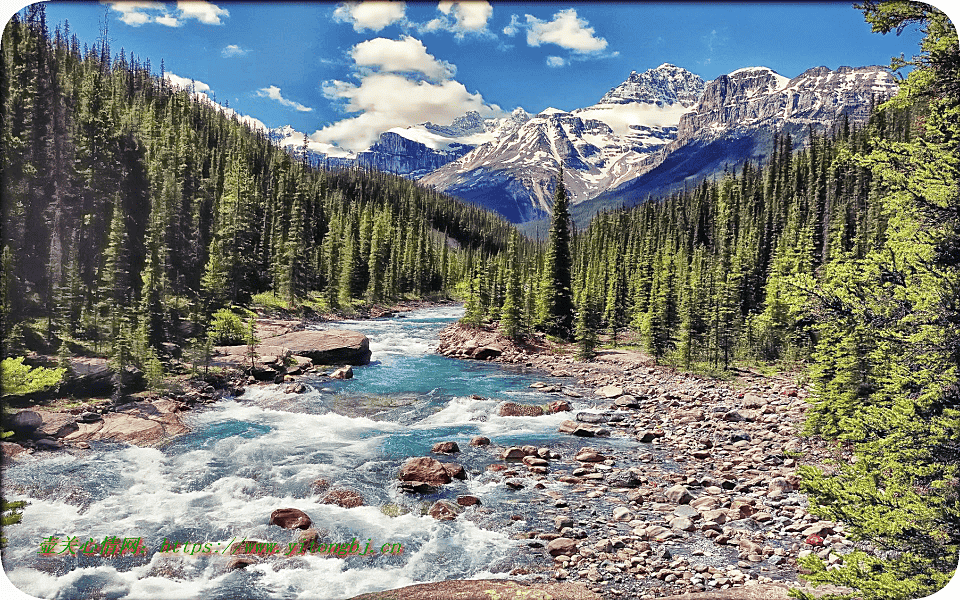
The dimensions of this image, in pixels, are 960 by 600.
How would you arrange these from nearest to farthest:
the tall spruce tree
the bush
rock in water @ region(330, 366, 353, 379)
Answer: rock in water @ region(330, 366, 353, 379), the bush, the tall spruce tree

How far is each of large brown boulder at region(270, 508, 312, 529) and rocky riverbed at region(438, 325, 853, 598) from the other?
230 inches

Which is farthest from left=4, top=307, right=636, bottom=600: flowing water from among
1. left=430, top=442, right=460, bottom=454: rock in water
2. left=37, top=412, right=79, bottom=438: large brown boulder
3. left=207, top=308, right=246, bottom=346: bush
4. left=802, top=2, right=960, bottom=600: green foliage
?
left=207, top=308, right=246, bottom=346: bush

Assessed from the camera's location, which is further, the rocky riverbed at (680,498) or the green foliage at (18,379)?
the rocky riverbed at (680,498)

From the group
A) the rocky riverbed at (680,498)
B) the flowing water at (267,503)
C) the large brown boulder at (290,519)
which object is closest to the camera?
the flowing water at (267,503)

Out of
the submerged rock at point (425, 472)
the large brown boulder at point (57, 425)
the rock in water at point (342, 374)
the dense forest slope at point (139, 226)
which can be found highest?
the dense forest slope at point (139, 226)

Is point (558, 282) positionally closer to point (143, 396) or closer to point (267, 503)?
point (143, 396)

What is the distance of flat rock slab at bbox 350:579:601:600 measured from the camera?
9.27 metres

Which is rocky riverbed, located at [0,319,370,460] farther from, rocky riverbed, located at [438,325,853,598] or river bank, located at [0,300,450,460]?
rocky riverbed, located at [438,325,853,598]

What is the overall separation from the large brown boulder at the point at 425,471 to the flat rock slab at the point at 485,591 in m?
5.31

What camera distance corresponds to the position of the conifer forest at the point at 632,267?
20.2 ft

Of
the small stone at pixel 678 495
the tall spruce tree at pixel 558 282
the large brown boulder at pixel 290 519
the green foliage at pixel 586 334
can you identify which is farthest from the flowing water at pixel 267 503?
the tall spruce tree at pixel 558 282

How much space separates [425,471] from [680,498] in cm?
793

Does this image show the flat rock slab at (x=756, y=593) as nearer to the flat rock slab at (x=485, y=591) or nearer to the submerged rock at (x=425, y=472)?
Answer: the flat rock slab at (x=485, y=591)

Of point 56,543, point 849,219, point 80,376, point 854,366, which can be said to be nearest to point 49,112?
point 80,376
